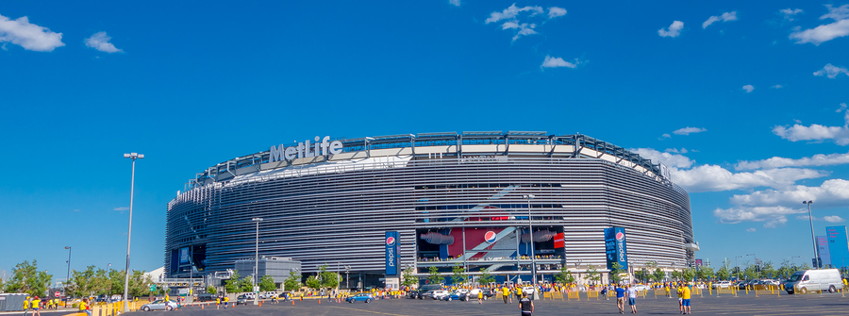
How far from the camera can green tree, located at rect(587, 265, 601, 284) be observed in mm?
127444

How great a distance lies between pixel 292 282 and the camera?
115625mm

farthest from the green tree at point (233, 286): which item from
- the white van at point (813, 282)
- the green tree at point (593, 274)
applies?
the white van at point (813, 282)

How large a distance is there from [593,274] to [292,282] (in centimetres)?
5845

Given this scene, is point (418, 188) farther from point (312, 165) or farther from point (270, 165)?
point (270, 165)

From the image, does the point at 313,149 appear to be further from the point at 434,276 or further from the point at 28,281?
the point at 28,281

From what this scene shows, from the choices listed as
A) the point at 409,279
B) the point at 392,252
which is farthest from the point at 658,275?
the point at 392,252

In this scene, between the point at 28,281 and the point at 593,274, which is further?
the point at 593,274

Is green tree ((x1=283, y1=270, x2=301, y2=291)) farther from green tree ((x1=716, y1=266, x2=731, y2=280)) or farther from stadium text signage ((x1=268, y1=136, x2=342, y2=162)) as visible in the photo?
green tree ((x1=716, y1=266, x2=731, y2=280))

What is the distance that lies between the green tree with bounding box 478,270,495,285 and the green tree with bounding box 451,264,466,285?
3.41 metres

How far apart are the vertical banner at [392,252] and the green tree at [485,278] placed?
16.4 metres

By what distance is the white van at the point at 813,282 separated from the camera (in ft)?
199

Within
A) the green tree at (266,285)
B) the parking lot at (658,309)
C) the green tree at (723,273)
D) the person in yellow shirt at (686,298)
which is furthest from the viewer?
the green tree at (723,273)

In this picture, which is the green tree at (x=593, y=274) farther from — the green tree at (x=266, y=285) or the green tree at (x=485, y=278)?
the green tree at (x=266, y=285)

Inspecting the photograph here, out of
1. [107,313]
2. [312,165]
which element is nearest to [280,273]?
[312,165]
